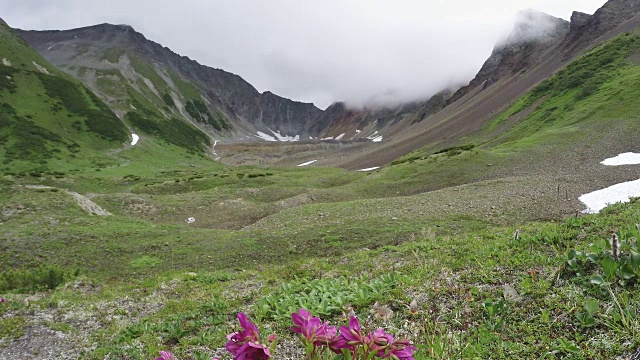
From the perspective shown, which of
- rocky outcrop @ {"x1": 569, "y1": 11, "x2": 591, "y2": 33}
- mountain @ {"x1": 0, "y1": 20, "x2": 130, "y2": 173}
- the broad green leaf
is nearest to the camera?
the broad green leaf

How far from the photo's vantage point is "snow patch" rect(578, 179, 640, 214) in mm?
28059

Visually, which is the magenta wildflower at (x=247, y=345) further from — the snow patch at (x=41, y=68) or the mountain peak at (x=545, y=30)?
the mountain peak at (x=545, y=30)

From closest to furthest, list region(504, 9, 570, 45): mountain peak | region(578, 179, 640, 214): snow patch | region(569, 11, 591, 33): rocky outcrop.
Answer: region(578, 179, 640, 214): snow patch → region(569, 11, 591, 33): rocky outcrop → region(504, 9, 570, 45): mountain peak

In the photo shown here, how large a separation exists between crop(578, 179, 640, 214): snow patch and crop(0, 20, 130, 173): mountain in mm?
82484

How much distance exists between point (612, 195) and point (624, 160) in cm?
1715

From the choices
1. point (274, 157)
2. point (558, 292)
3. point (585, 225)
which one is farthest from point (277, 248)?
point (274, 157)

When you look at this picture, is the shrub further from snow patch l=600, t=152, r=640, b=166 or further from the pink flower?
snow patch l=600, t=152, r=640, b=166

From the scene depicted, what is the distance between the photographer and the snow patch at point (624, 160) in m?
40.9

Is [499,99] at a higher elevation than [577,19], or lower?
lower

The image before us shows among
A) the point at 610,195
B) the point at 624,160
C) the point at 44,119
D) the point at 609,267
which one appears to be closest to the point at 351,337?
the point at 609,267

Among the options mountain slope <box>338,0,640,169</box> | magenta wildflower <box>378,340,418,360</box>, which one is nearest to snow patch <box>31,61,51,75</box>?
mountain slope <box>338,0,640,169</box>

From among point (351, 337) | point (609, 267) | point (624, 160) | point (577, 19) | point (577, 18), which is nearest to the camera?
point (351, 337)

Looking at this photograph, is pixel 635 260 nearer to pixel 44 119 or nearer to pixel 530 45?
pixel 44 119

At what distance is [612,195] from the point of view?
97.8 feet
